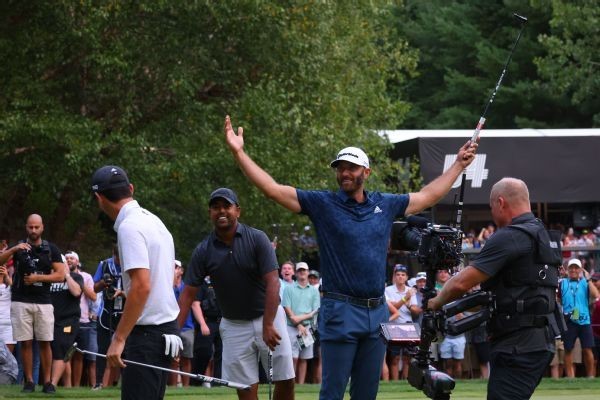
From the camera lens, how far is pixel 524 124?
5012cm

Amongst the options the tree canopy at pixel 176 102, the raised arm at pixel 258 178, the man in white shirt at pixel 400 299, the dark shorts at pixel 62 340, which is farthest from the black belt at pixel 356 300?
the tree canopy at pixel 176 102

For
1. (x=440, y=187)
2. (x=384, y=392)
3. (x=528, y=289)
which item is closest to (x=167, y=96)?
(x=384, y=392)

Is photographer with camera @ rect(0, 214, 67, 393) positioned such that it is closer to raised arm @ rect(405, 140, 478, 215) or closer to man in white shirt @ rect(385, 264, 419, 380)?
man in white shirt @ rect(385, 264, 419, 380)

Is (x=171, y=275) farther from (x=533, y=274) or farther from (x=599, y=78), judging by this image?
(x=599, y=78)

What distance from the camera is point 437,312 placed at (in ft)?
30.3

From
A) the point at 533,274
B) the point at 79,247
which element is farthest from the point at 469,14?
the point at 533,274

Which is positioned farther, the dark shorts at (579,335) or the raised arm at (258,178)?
the dark shorts at (579,335)

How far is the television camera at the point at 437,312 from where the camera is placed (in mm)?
9195

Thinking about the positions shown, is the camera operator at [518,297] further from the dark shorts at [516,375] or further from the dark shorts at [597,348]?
the dark shorts at [597,348]

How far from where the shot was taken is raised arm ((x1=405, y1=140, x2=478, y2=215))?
1038 centimetres

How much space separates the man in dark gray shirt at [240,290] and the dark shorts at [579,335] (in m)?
11.6

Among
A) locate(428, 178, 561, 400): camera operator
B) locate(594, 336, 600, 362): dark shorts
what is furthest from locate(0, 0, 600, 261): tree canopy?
locate(428, 178, 561, 400): camera operator

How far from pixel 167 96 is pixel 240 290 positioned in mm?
16266

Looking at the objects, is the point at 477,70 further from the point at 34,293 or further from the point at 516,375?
the point at 516,375
